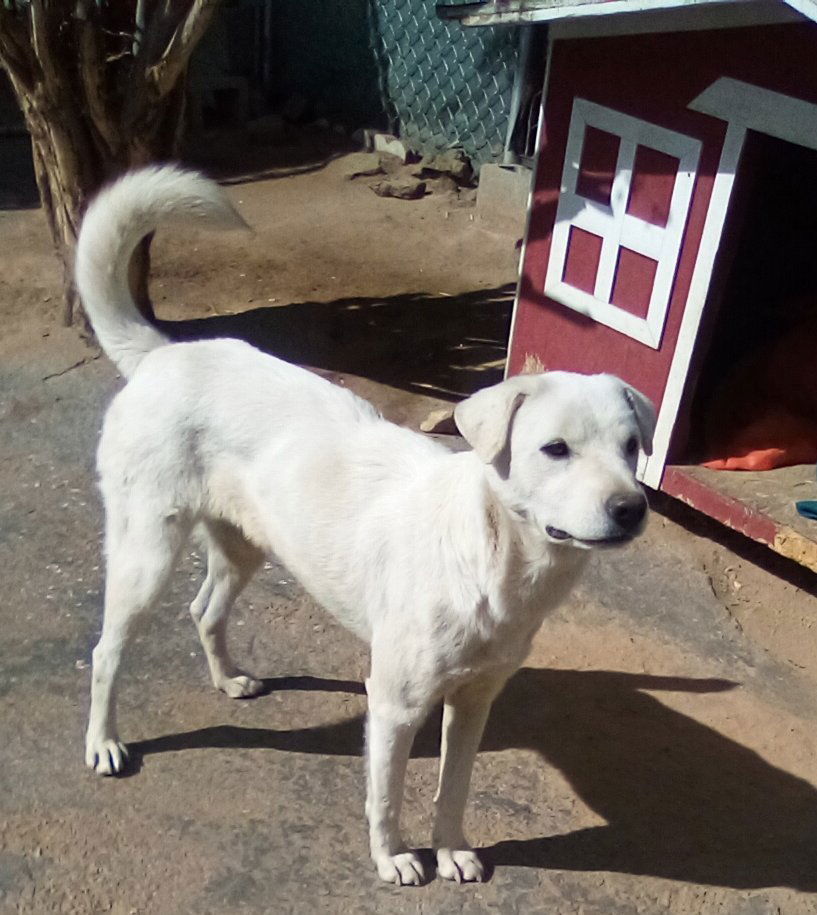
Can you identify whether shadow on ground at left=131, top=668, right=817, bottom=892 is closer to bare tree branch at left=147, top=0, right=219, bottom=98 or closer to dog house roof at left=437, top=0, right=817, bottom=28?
dog house roof at left=437, top=0, right=817, bottom=28

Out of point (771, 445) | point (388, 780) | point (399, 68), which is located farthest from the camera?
point (399, 68)

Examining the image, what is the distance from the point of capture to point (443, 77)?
395 inches

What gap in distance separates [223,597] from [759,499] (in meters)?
2.49

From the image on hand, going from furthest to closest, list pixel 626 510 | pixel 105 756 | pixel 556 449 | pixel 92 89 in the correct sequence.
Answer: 1. pixel 92 89
2. pixel 105 756
3. pixel 556 449
4. pixel 626 510

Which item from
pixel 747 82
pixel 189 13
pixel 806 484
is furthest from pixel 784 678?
pixel 189 13

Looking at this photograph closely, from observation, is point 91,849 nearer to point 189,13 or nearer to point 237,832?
point 237,832

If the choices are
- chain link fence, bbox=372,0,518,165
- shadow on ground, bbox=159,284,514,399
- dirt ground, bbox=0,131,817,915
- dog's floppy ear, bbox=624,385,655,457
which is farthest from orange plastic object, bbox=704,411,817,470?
chain link fence, bbox=372,0,518,165

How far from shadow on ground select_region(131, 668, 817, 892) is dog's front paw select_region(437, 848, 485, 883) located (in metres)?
0.10

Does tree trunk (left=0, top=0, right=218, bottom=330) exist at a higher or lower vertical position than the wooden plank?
higher

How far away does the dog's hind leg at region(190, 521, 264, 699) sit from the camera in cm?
347

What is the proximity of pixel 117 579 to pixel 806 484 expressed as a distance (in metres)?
3.23

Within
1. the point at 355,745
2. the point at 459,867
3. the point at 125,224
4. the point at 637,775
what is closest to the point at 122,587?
the point at 355,745

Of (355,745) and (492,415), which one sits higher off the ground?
(492,415)

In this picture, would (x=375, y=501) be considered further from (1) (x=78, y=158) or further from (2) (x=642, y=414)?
(1) (x=78, y=158)
